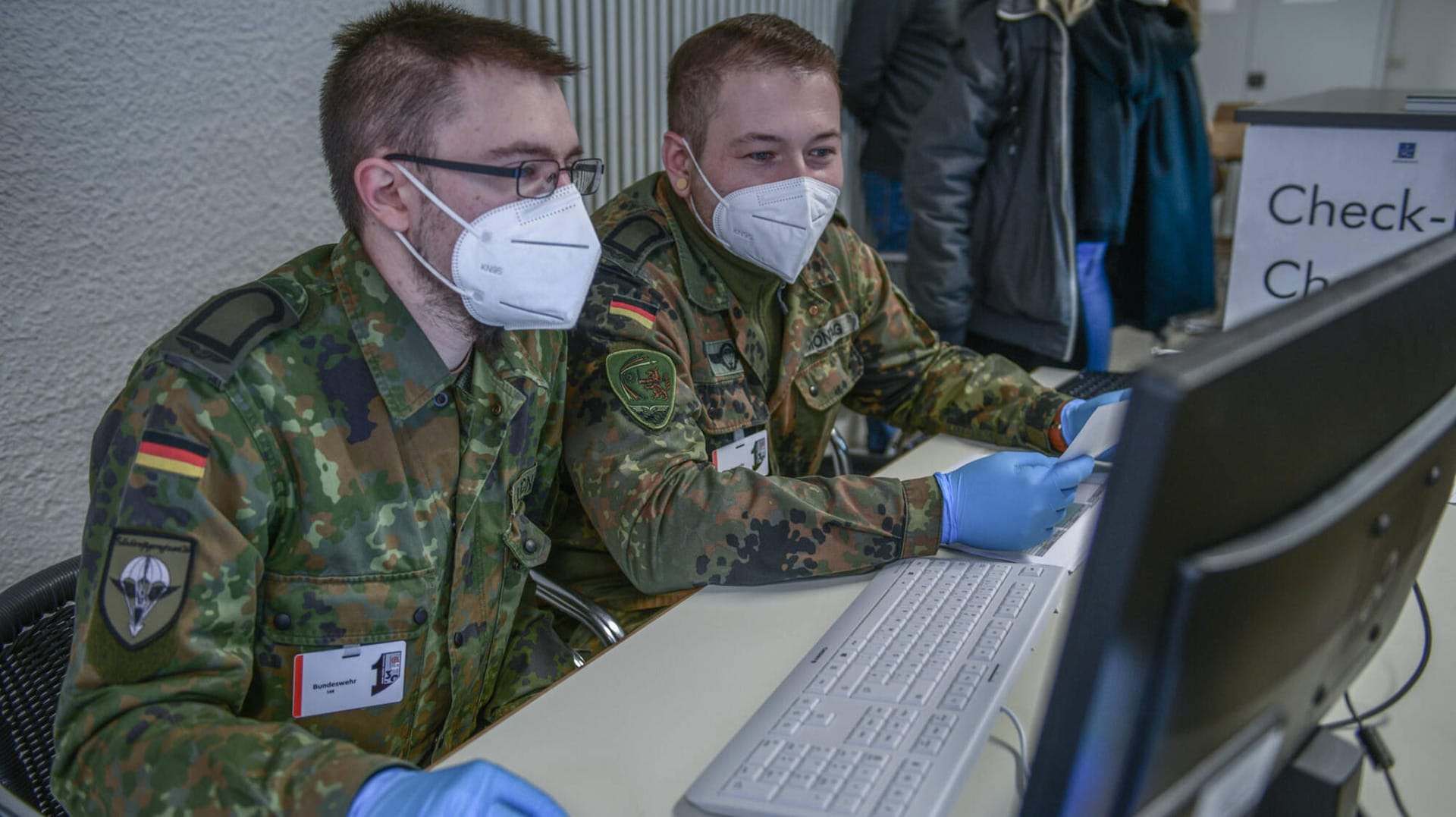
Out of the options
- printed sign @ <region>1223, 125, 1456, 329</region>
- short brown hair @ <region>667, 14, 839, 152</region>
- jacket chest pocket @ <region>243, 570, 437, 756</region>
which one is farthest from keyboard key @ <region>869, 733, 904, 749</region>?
printed sign @ <region>1223, 125, 1456, 329</region>

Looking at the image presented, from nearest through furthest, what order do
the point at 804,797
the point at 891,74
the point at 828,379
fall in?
the point at 804,797 → the point at 828,379 → the point at 891,74

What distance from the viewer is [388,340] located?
1.03 m

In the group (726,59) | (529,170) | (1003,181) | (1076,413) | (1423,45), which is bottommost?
(1076,413)

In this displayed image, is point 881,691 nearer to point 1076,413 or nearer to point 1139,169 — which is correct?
point 1076,413

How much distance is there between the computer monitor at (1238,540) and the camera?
1.33 ft

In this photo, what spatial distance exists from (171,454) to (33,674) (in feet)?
0.85

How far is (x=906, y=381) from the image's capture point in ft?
5.61

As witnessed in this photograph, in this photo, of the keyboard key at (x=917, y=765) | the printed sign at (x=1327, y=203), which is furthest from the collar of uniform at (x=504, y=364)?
the printed sign at (x=1327, y=203)

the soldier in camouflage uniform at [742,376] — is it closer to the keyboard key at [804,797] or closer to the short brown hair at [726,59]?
the short brown hair at [726,59]

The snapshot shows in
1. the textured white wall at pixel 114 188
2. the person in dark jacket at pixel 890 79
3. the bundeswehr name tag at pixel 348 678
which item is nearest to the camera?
the bundeswehr name tag at pixel 348 678

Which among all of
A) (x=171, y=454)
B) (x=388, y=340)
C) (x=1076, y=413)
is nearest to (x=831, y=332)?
(x=1076, y=413)

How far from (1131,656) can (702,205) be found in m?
1.16

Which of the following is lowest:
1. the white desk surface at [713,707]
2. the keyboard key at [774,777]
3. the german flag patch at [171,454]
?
the white desk surface at [713,707]

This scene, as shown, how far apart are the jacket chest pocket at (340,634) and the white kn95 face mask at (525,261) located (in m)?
0.29
